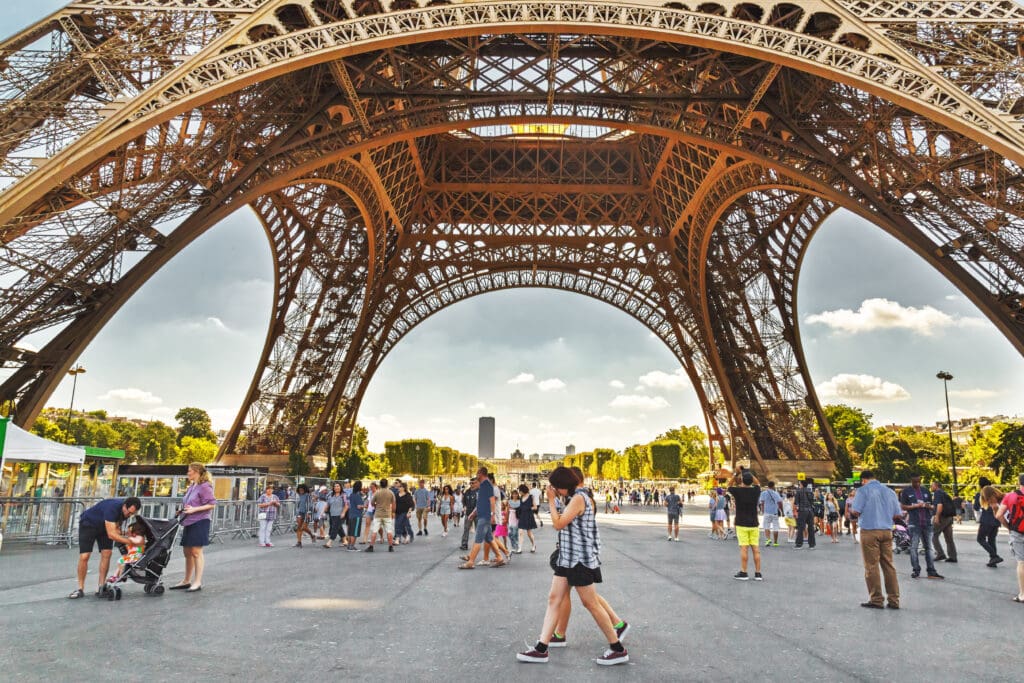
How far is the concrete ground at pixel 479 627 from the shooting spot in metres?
4.92

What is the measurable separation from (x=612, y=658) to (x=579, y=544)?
833mm

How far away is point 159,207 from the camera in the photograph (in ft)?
60.3

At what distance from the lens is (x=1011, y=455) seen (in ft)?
101

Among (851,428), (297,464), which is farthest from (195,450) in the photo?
(851,428)

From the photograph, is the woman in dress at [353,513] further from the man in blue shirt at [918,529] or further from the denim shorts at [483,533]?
the man in blue shirt at [918,529]

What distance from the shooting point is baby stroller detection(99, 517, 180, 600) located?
8305mm

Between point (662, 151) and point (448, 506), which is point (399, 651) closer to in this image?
point (448, 506)

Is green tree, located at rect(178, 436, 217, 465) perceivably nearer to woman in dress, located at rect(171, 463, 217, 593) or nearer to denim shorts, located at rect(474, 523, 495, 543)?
denim shorts, located at rect(474, 523, 495, 543)

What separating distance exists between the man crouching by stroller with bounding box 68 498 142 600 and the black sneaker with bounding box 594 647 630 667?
583 centimetres

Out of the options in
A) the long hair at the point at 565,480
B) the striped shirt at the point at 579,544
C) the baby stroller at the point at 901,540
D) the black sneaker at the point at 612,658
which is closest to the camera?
the black sneaker at the point at 612,658

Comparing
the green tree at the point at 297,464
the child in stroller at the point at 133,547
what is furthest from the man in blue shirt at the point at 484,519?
the green tree at the point at 297,464

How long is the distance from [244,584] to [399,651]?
485 centimetres

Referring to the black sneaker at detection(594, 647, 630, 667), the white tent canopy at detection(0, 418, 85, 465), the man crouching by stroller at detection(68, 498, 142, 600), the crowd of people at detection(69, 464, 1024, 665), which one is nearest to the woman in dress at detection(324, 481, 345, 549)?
the crowd of people at detection(69, 464, 1024, 665)

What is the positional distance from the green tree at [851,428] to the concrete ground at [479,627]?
71586mm
